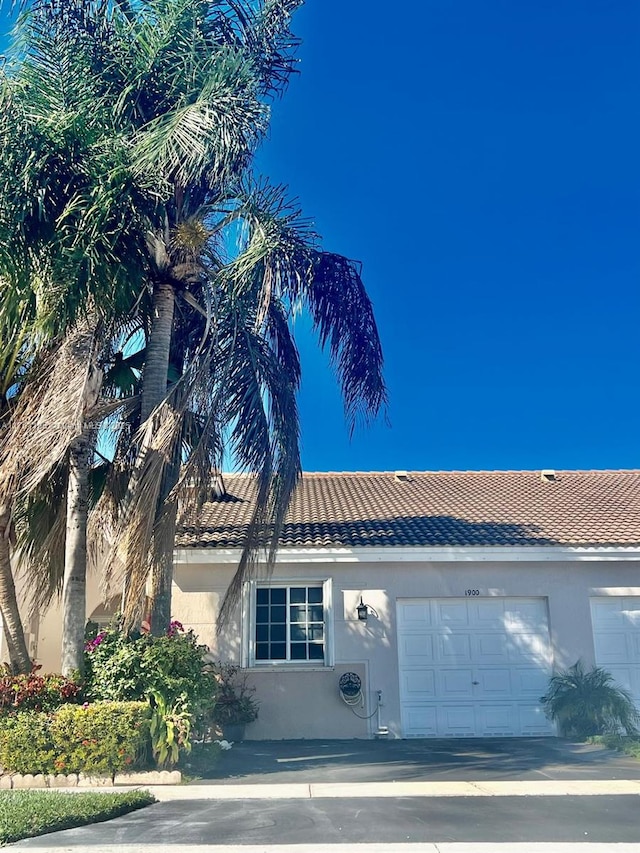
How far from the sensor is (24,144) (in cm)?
955

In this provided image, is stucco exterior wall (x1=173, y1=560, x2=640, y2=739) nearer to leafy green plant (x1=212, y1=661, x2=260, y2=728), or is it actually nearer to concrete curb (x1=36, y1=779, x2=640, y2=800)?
leafy green plant (x1=212, y1=661, x2=260, y2=728)

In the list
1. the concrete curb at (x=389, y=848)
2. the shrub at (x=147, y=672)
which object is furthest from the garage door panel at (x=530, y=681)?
the concrete curb at (x=389, y=848)

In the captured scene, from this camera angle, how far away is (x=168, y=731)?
9.29m

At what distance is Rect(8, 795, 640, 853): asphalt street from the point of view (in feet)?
20.5

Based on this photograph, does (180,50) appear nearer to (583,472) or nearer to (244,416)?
(244,416)

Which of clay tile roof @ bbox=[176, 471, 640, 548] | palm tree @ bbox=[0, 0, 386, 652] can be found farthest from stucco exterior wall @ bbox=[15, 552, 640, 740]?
palm tree @ bbox=[0, 0, 386, 652]

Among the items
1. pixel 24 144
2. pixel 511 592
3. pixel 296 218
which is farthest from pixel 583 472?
pixel 24 144

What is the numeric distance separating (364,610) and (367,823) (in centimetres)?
671

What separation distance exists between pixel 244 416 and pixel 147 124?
14.4ft

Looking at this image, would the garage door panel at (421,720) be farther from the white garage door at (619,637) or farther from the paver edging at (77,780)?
the paver edging at (77,780)

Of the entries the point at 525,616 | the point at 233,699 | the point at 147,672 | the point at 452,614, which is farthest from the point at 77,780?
the point at 525,616

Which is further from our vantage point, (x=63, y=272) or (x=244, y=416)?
(x=244, y=416)

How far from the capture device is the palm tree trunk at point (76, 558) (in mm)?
10094

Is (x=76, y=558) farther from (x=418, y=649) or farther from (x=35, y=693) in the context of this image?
(x=418, y=649)
